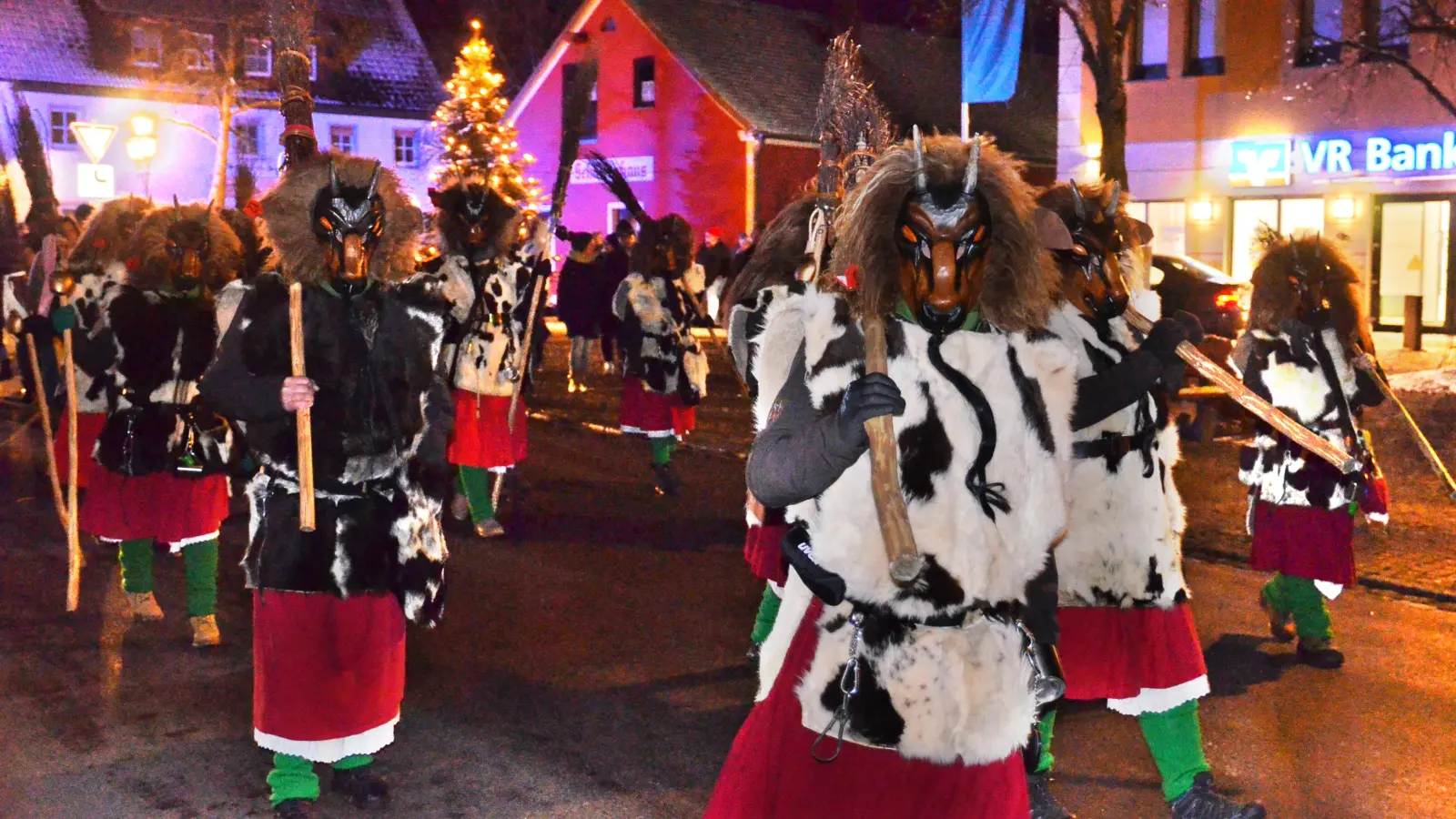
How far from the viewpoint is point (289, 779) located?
191 inches

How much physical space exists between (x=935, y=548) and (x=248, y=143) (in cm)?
4459

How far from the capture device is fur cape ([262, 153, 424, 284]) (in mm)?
4836

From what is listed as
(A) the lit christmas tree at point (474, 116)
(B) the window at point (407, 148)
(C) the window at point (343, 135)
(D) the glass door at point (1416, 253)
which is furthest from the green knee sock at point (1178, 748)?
(B) the window at point (407, 148)

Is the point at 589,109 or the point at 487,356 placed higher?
the point at 589,109

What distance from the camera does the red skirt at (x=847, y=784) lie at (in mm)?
3246

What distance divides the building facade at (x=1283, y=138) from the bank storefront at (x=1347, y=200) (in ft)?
0.07

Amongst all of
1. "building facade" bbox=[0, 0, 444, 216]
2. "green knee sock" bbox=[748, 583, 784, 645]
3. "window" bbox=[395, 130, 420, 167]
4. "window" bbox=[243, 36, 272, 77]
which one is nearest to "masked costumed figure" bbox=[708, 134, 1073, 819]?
"green knee sock" bbox=[748, 583, 784, 645]

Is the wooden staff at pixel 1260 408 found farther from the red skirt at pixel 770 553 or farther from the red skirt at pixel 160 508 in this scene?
the red skirt at pixel 160 508

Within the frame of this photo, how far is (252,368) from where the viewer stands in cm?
477

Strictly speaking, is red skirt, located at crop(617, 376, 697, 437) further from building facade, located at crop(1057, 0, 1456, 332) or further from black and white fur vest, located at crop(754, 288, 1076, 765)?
building facade, located at crop(1057, 0, 1456, 332)

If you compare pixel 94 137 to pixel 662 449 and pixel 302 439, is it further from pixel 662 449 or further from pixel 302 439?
pixel 302 439

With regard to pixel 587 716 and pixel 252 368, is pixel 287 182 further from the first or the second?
pixel 587 716

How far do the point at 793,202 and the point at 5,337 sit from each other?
1142 cm

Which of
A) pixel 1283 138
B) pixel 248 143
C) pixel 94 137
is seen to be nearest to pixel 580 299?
pixel 94 137
